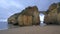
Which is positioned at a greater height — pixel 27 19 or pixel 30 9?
pixel 30 9

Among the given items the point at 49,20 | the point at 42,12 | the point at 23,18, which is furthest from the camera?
the point at 42,12

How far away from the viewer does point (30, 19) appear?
1928 cm

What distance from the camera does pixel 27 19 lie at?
19125mm

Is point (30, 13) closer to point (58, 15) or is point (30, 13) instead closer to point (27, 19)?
point (27, 19)

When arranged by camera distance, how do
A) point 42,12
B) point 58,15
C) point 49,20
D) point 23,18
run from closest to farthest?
1. point 58,15
2. point 23,18
3. point 49,20
4. point 42,12

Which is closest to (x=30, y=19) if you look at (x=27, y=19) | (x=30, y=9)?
(x=27, y=19)

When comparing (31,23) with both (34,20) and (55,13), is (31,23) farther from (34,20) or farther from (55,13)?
(55,13)

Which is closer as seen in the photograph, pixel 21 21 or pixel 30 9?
pixel 21 21

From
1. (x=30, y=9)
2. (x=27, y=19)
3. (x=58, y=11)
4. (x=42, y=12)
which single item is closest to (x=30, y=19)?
(x=27, y=19)

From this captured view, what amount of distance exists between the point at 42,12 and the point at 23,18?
7501 millimetres

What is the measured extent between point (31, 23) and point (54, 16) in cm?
300

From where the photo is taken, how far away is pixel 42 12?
26.2 metres

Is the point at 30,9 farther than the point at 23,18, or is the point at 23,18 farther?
the point at 30,9

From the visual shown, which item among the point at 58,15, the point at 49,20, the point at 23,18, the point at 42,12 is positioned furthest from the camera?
the point at 42,12
